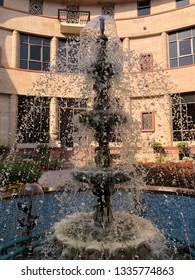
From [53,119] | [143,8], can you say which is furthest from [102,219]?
[143,8]

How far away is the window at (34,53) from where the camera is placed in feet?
65.9

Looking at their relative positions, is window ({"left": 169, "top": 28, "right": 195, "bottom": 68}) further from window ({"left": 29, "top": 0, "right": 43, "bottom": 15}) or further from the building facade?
window ({"left": 29, "top": 0, "right": 43, "bottom": 15})

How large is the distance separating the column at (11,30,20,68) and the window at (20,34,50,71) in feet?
1.29

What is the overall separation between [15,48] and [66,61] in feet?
16.3

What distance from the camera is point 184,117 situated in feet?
62.8

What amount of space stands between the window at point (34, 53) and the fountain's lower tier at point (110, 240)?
18106mm

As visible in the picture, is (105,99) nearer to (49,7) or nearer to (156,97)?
(156,97)

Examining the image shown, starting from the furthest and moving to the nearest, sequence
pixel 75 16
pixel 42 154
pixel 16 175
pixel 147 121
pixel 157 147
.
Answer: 1. pixel 75 16
2. pixel 147 121
3. pixel 157 147
4. pixel 42 154
5. pixel 16 175

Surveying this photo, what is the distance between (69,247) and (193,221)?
429 centimetres

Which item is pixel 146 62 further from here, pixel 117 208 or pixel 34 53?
pixel 117 208

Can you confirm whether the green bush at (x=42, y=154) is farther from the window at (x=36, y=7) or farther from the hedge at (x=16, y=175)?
the window at (x=36, y=7)

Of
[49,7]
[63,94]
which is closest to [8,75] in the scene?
[63,94]

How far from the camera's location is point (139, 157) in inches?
693

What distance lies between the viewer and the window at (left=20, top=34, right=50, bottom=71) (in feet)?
65.9
